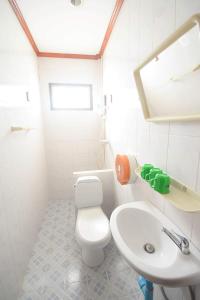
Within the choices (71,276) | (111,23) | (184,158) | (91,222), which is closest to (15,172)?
(91,222)

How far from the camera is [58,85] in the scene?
7.73 feet

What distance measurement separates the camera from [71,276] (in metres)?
1.34

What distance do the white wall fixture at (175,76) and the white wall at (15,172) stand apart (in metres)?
1.08

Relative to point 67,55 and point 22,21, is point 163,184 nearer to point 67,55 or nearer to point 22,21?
point 22,21

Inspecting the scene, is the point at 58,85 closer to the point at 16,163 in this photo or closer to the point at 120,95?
the point at 120,95

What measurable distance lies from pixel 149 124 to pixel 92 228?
3.61 feet

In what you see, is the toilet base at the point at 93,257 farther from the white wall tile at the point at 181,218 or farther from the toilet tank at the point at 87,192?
the white wall tile at the point at 181,218

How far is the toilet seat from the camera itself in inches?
49.1

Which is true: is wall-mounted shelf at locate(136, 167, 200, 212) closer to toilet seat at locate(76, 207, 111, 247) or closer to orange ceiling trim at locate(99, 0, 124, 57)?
toilet seat at locate(76, 207, 111, 247)

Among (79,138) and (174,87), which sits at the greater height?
(174,87)

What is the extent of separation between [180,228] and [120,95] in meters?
1.24

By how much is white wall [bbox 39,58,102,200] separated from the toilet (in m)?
0.85

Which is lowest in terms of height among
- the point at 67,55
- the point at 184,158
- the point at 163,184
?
the point at 163,184

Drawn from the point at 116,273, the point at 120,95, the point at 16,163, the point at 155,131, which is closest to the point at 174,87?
the point at 155,131
